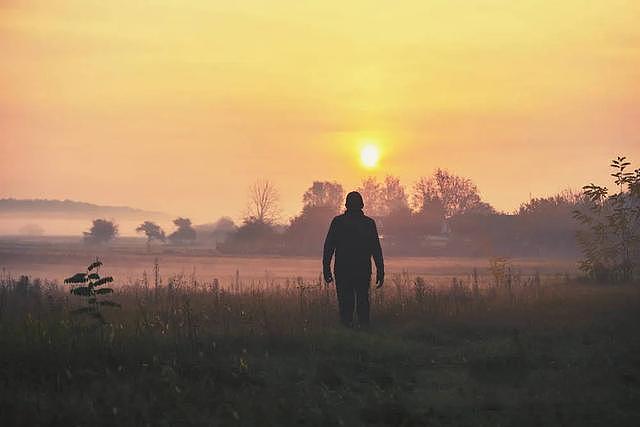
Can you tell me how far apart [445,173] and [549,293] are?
88361 millimetres

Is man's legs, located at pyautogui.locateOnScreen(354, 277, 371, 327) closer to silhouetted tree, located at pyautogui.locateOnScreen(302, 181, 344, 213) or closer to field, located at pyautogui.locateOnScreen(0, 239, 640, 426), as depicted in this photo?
field, located at pyautogui.locateOnScreen(0, 239, 640, 426)

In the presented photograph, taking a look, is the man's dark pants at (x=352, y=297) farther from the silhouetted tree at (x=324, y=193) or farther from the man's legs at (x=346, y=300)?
the silhouetted tree at (x=324, y=193)

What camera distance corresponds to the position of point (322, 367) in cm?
1119

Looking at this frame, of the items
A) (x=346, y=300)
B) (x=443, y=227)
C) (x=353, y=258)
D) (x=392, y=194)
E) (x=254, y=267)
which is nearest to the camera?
(x=346, y=300)

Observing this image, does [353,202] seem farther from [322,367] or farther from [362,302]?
[322,367]

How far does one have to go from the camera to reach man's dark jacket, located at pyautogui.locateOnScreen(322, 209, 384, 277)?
16312 millimetres

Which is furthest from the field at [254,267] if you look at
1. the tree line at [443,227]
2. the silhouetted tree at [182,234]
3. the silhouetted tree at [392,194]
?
the silhouetted tree at [182,234]

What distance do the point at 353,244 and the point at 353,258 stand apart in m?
0.28

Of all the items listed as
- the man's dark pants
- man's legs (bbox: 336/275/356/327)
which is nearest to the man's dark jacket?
the man's dark pants

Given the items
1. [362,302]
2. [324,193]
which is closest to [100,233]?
[324,193]

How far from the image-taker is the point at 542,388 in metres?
10.6

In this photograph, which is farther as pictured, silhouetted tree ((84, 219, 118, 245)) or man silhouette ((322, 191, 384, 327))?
silhouetted tree ((84, 219, 118, 245))

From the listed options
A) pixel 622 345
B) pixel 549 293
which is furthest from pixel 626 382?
pixel 549 293

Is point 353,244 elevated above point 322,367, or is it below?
above
